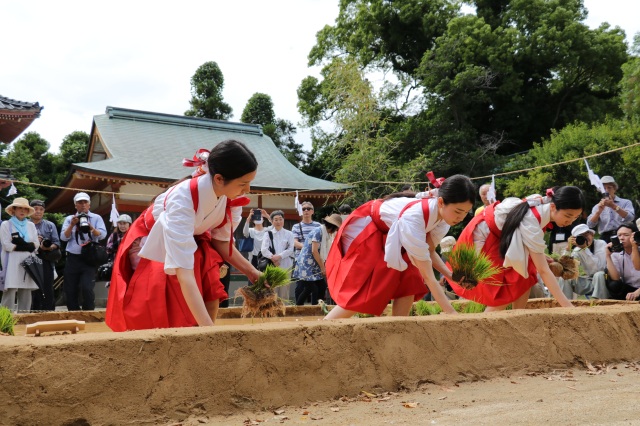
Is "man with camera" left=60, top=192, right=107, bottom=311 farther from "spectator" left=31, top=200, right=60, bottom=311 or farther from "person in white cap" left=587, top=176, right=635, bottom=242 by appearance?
"person in white cap" left=587, top=176, right=635, bottom=242

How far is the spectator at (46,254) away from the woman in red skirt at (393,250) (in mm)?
4714

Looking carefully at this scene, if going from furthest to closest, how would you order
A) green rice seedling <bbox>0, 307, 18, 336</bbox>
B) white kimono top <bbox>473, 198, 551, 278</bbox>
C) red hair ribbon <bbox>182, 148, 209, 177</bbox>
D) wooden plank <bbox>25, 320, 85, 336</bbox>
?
1. white kimono top <bbox>473, 198, 551, 278</bbox>
2. green rice seedling <bbox>0, 307, 18, 336</bbox>
3. red hair ribbon <bbox>182, 148, 209, 177</bbox>
4. wooden plank <bbox>25, 320, 85, 336</bbox>

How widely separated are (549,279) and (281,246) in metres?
5.33

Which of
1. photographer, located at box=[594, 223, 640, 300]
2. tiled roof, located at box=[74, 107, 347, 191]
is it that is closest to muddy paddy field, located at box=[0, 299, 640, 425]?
photographer, located at box=[594, 223, 640, 300]

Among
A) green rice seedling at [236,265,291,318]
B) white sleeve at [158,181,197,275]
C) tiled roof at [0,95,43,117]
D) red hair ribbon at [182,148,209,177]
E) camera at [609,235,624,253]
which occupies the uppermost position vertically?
tiled roof at [0,95,43,117]

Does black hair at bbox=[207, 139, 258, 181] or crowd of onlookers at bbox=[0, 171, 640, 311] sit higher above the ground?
black hair at bbox=[207, 139, 258, 181]

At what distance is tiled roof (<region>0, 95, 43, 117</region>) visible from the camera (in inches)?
583

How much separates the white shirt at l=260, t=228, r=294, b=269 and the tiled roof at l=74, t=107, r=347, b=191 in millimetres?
7849

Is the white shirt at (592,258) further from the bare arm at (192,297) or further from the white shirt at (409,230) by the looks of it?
the bare arm at (192,297)

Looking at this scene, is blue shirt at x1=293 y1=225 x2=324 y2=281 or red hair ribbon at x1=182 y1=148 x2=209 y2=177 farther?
blue shirt at x1=293 y1=225 x2=324 y2=281

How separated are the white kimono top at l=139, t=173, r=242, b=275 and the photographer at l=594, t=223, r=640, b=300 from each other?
5.93 m

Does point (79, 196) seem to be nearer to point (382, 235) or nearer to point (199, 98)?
point (382, 235)

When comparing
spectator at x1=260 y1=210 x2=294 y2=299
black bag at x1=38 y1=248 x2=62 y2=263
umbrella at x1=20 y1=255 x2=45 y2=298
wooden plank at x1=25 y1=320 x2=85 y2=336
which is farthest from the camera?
spectator at x1=260 y1=210 x2=294 y2=299

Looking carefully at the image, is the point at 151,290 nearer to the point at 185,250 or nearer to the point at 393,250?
the point at 185,250
